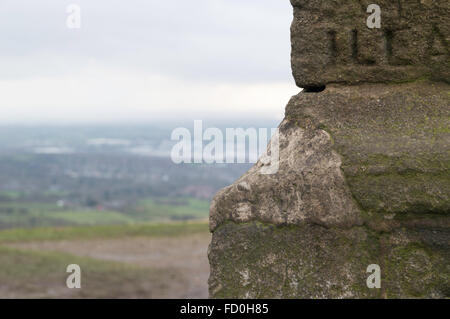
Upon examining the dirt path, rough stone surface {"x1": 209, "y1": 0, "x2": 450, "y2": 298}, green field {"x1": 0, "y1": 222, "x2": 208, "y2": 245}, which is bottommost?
the dirt path

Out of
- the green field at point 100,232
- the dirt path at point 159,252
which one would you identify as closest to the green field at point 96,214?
the green field at point 100,232

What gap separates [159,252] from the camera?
48.4ft

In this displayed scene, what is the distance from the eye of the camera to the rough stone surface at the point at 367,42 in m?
3.29

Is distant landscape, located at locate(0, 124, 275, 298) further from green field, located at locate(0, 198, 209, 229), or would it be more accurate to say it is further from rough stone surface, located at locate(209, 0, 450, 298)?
rough stone surface, located at locate(209, 0, 450, 298)

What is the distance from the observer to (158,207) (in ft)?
220

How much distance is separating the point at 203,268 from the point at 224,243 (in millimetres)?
10366

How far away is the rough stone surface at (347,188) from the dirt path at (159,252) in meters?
8.68

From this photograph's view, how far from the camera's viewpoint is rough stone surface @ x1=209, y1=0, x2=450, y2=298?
3.00m

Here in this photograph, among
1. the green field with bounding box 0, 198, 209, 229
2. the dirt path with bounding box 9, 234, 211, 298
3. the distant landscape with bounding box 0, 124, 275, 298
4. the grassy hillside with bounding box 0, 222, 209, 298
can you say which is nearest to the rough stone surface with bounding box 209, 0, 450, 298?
the distant landscape with bounding box 0, 124, 275, 298

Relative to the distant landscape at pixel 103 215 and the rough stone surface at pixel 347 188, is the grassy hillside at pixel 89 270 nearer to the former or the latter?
the distant landscape at pixel 103 215

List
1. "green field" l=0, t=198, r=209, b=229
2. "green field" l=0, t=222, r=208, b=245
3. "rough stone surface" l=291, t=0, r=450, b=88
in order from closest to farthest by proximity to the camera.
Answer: "rough stone surface" l=291, t=0, r=450, b=88
"green field" l=0, t=222, r=208, b=245
"green field" l=0, t=198, r=209, b=229

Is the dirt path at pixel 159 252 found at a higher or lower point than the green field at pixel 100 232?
lower
